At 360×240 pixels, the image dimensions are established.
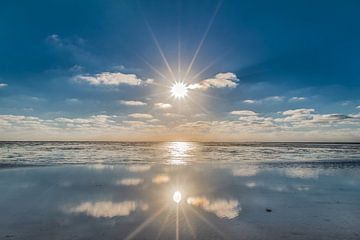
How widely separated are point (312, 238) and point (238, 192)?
21.8ft

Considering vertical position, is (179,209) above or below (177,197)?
below

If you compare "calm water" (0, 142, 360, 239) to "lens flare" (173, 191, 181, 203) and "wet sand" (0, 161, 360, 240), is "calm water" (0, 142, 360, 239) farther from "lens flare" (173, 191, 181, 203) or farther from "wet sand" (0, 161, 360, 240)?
"lens flare" (173, 191, 181, 203)

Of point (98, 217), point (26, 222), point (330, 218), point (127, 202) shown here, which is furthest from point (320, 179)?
point (26, 222)

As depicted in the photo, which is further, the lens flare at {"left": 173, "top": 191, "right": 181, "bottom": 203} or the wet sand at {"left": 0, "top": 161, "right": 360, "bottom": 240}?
the lens flare at {"left": 173, "top": 191, "right": 181, "bottom": 203}

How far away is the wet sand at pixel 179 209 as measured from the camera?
861 centimetres

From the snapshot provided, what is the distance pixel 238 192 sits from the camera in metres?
14.8

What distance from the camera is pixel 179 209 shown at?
1138cm

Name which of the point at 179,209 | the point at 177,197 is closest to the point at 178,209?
the point at 179,209

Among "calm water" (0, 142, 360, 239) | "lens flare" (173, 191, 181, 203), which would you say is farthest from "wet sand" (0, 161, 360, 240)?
"lens flare" (173, 191, 181, 203)

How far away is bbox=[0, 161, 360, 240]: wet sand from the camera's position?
28.2 feet

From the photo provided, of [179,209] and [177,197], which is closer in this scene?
[179,209]

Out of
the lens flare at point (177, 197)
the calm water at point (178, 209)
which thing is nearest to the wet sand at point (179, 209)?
the calm water at point (178, 209)

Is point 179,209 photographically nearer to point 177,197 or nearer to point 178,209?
point 178,209

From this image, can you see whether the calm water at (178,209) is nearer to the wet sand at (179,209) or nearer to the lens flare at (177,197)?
the wet sand at (179,209)
